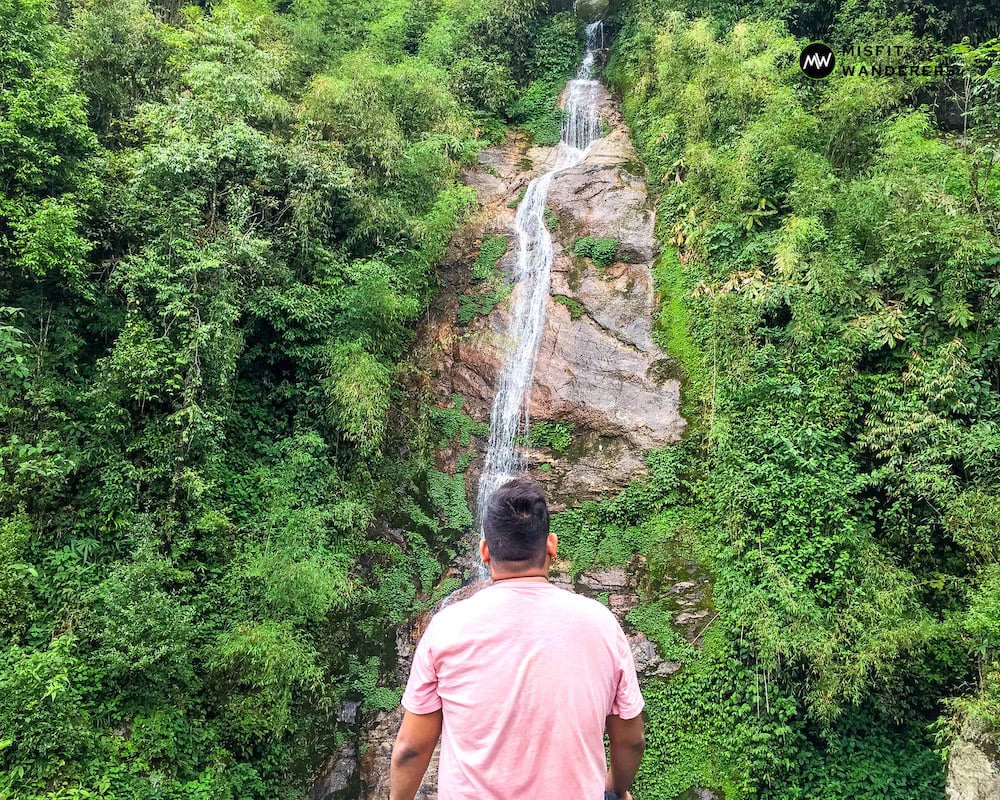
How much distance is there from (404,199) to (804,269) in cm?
795

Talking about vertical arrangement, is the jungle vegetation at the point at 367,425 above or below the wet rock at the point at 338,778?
above

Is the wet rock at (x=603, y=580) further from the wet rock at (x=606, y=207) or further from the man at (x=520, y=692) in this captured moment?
the man at (x=520, y=692)

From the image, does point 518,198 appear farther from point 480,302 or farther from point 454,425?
point 454,425

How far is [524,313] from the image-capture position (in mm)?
13086

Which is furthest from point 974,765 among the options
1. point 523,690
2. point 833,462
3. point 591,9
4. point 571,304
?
point 591,9

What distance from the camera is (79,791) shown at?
19.4 feet

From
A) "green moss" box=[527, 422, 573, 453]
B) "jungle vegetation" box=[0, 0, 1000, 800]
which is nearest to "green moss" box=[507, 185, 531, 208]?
"jungle vegetation" box=[0, 0, 1000, 800]

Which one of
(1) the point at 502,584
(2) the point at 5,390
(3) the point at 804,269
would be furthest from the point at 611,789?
(3) the point at 804,269

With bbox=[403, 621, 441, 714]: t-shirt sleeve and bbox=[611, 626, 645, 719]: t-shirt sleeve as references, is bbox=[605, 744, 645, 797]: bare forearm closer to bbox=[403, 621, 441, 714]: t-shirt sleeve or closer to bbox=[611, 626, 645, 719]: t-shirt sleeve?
bbox=[611, 626, 645, 719]: t-shirt sleeve

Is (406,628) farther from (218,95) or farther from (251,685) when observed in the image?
(218,95)

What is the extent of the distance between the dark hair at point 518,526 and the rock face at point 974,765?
7.36m

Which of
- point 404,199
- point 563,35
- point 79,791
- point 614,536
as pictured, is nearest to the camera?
point 79,791

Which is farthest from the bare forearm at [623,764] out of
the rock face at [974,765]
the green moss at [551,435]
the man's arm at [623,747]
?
the green moss at [551,435]

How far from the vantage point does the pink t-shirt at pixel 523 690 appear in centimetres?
167
